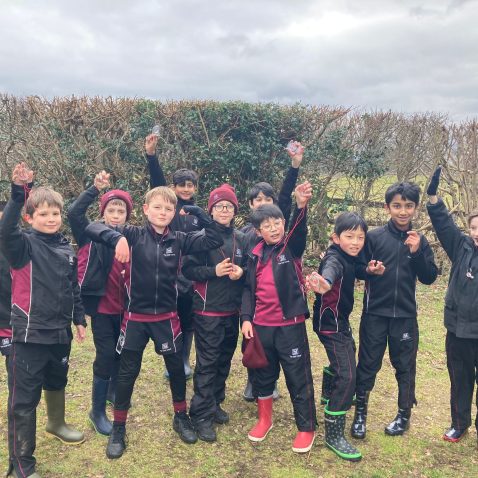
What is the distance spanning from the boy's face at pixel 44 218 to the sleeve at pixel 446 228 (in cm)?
305

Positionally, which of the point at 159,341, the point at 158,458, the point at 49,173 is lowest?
the point at 158,458

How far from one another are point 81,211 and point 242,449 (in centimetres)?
240

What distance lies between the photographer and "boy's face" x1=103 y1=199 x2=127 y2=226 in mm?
4012

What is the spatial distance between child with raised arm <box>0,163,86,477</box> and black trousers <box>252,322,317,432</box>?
5.14 feet

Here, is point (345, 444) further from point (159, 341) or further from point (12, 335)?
point (12, 335)

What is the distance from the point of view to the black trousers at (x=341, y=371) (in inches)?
148

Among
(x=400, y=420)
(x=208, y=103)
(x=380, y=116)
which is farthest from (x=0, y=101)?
(x=400, y=420)

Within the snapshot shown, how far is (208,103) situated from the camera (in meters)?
7.49

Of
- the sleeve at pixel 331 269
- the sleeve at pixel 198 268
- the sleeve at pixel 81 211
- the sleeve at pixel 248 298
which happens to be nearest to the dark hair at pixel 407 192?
the sleeve at pixel 331 269

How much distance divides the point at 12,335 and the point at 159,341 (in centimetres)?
107

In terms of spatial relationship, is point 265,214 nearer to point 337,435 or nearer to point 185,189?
point 185,189

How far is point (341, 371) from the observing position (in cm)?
378

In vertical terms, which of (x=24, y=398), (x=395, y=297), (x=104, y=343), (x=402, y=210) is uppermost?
(x=402, y=210)

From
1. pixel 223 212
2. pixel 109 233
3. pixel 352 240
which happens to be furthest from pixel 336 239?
pixel 109 233
